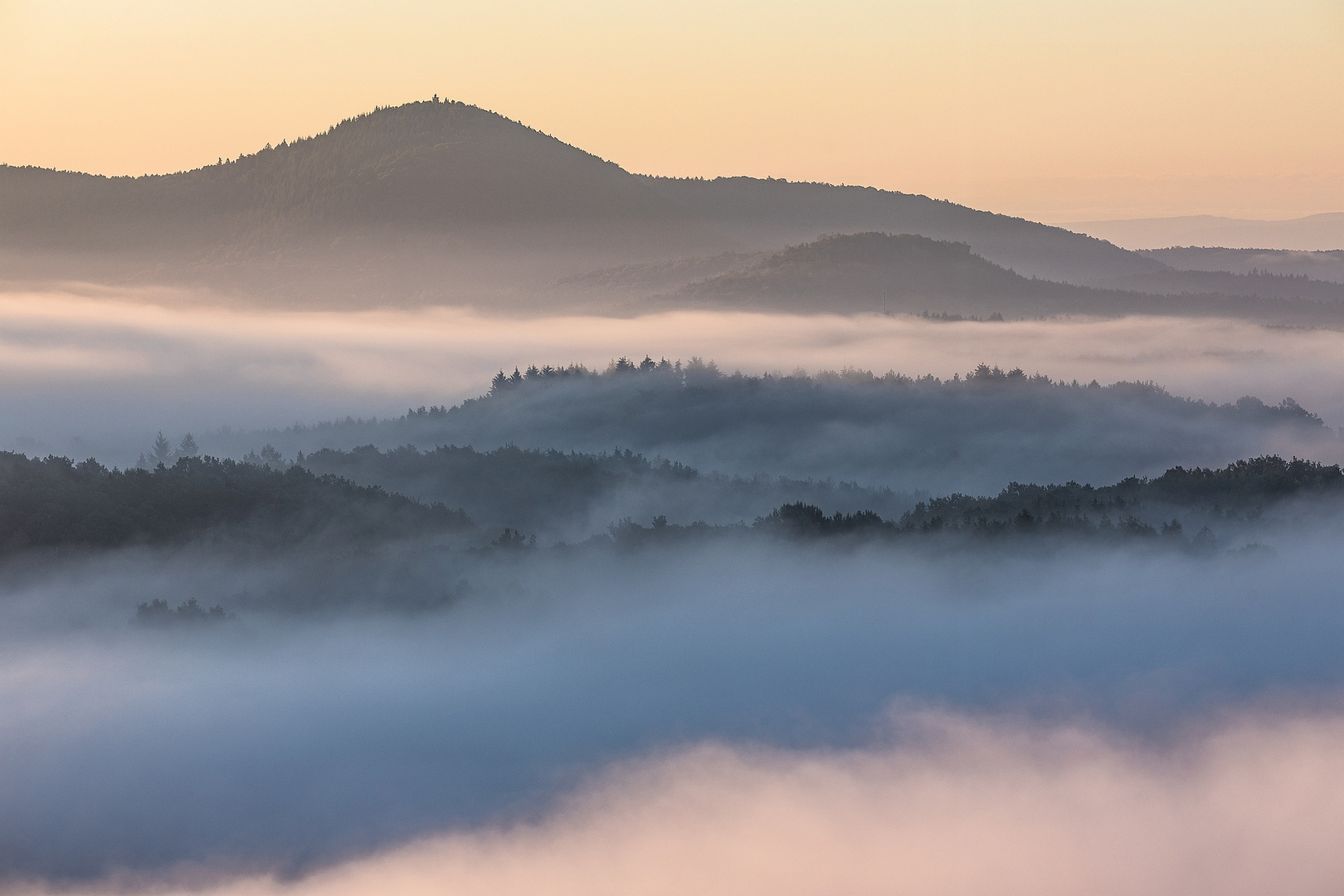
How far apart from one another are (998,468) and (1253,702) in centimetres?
9798

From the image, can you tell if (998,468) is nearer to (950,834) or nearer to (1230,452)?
(1230,452)

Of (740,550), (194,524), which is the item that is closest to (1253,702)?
(740,550)

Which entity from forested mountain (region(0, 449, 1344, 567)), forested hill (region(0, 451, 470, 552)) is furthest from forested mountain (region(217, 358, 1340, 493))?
forested hill (region(0, 451, 470, 552))

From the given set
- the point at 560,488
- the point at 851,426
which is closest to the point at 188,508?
the point at 560,488

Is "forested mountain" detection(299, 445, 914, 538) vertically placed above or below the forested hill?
below

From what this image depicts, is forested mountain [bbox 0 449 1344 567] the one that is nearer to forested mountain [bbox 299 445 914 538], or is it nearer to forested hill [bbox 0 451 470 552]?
forested hill [bbox 0 451 470 552]

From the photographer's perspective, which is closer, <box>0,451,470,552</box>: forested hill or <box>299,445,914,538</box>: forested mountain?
<box>0,451,470,552</box>: forested hill

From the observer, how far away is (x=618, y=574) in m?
81.4

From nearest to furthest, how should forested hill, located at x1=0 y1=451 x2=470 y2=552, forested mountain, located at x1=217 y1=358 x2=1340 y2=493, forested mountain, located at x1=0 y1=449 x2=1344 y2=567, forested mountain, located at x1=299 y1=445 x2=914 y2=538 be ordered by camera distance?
forested hill, located at x1=0 y1=451 x2=470 y2=552 → forested mountain, located at x1=0 y1=449 x2=1344 y2=567 → forested mountain, located at x1=299 y1=445 x2=914 y2=538 → forested mountain, located at x1=217 y1=358 x2=1340 y2=493

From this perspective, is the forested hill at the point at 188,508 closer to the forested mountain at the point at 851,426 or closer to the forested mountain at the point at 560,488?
the forested mountain at the point at 560,488

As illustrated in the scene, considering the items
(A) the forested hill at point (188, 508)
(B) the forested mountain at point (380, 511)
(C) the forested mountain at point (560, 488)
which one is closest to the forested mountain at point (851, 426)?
(C) the forested mountain at point (560, 488)

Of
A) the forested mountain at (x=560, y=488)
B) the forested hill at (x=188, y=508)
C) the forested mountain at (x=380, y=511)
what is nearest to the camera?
the forested hill at (x=188, y=508)

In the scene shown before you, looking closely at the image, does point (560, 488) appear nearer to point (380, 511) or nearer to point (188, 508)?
point (380, 511)

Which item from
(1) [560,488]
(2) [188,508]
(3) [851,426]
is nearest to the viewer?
(2) [188,508]
